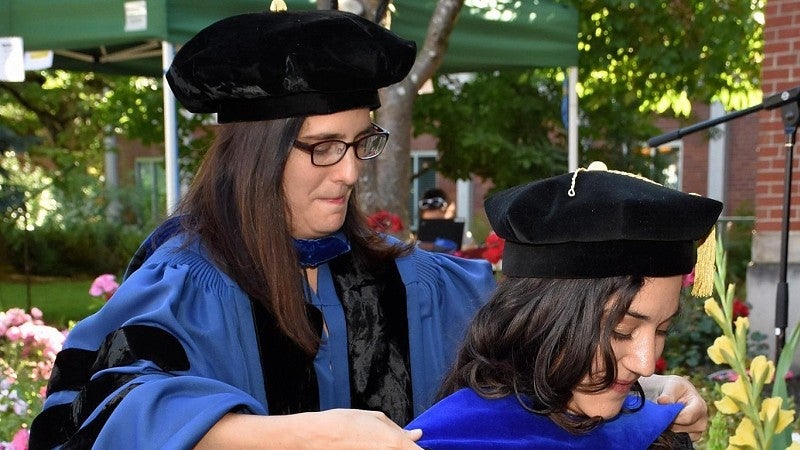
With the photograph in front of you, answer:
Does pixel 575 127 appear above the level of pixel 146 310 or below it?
above

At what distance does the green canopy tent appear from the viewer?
4.71 m

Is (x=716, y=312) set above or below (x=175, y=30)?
below

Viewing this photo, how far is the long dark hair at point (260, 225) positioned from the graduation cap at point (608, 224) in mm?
499

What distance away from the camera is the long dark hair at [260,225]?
1.96 m

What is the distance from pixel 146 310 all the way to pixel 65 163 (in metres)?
18.5

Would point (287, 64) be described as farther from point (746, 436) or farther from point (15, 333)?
point (15, 333)

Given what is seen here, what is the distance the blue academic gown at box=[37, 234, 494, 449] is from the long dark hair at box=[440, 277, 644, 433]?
26 centimetres

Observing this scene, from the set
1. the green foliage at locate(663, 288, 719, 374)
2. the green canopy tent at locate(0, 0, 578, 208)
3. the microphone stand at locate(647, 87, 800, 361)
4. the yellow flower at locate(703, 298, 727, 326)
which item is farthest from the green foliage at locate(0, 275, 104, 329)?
the yellow flower at locate(703, 298, 727, 326)

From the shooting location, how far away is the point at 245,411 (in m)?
1.61

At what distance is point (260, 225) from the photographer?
6.47 ft

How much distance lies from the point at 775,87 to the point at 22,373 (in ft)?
16.3

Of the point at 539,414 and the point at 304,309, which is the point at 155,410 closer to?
the point at 304,309

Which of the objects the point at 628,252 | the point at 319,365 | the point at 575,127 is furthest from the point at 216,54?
the point at 575,127

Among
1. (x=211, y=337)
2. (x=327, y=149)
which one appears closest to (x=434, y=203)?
(x=327, y=149)
